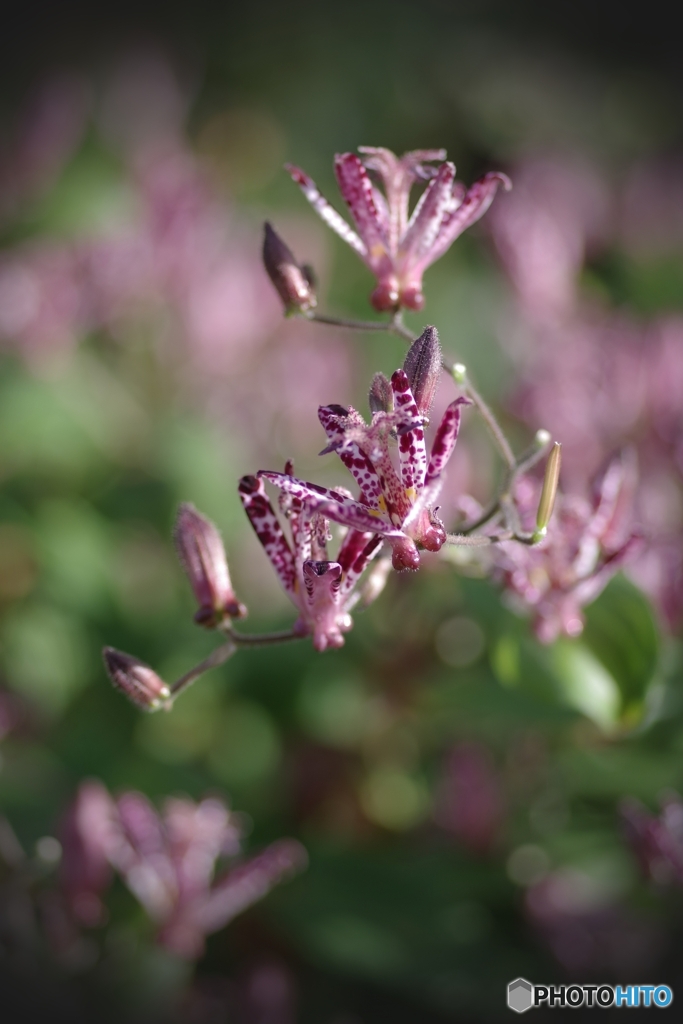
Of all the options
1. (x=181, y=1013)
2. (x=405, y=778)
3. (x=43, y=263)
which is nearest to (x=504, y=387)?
(x=405, y=778)

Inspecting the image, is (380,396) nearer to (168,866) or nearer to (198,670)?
(198,670)

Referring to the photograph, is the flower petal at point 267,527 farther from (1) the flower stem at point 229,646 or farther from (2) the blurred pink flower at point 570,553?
(2) the blurred pink flower at point 570,553

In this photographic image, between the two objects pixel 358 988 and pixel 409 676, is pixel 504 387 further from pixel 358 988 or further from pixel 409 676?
pixel 358 988

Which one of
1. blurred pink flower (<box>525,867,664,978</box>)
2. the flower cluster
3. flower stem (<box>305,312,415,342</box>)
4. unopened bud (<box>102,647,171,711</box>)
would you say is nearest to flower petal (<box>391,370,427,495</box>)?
flower stem (<box>305,312,415,342</box>)

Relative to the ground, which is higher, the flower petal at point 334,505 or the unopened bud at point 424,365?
the unopened bud at point 424,365

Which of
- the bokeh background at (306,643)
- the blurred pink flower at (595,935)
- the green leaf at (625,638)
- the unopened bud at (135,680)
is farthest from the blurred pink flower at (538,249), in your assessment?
the unopened bud at (135,680)
